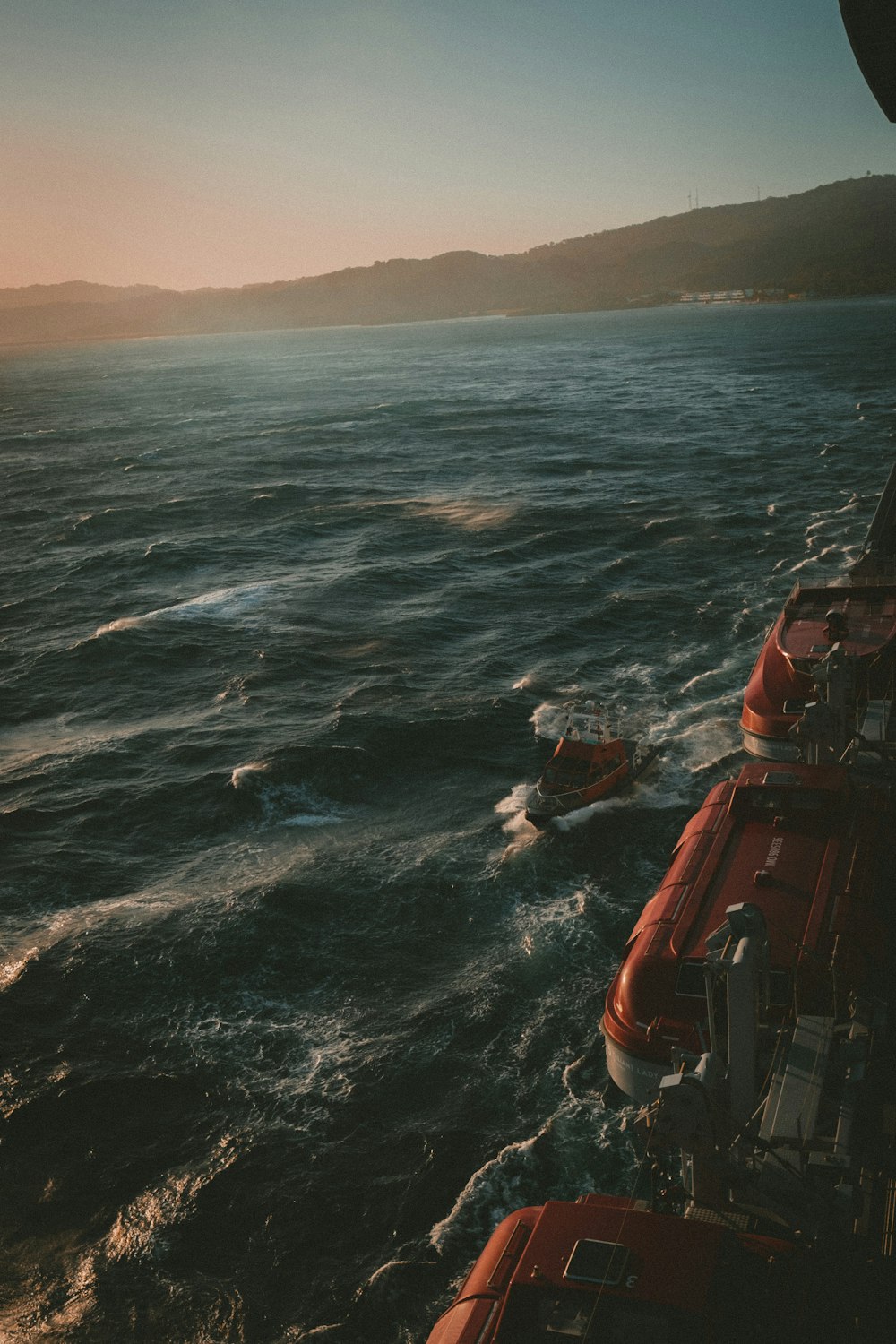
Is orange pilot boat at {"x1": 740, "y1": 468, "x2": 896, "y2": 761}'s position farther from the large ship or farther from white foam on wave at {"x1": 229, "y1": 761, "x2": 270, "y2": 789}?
white foam on wave at {"x1": 229, "y1": 761, "x2": 270, "y2": 789}

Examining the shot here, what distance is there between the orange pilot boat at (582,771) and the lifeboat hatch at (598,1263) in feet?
68.4

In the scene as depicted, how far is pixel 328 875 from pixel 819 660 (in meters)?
18.0

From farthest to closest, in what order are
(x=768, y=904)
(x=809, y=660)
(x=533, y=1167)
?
(x=809, y=660) → (x=533, y=1167) → (x=768, y=904)

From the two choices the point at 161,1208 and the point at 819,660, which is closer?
the point at 161,1208

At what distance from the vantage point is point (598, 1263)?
12.1m

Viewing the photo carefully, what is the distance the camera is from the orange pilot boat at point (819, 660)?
30.2m

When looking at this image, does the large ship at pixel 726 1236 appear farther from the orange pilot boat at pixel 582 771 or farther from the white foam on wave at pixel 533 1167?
the orange pilot boat at pixel 582 771

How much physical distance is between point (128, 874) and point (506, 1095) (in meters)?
16.4

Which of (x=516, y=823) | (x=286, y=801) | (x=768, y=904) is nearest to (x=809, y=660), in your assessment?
(x=516, y=823)

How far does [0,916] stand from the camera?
31.6 meters

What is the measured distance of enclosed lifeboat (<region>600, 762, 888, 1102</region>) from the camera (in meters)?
18.9

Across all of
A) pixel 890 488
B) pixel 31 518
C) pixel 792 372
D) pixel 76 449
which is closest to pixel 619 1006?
pixel 890 488

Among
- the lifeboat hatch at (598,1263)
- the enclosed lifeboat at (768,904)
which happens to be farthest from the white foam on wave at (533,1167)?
the lifeboat hatch at (598,1263)

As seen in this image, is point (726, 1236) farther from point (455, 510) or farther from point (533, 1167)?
point (455, 510)
